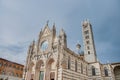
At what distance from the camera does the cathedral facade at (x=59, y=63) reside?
22.6 meters

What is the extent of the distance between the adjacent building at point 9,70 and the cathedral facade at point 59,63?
10.9m

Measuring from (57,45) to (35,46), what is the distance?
8.11m

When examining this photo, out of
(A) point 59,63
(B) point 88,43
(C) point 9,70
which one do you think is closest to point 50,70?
(A) point 59,63

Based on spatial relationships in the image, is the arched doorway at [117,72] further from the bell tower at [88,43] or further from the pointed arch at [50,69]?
the pointed arch at [50,69]

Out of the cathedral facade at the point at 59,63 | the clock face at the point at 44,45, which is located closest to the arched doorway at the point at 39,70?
the cathedral facade at the point at 59,63

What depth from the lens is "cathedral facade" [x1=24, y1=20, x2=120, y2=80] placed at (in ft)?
74.2

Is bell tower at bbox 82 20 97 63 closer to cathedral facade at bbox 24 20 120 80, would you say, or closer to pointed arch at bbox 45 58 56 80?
cathedral facade at bbox 24 20 120 80

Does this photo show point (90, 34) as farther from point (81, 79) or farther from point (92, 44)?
point (81, 79)

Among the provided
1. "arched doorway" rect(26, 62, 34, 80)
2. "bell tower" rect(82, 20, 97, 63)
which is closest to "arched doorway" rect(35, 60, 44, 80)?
"arched doorway" rect(26, 62, 34, 80)

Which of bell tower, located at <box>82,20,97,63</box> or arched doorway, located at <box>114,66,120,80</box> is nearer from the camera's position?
arched doorway, located at <box>114,66,120,80</box>

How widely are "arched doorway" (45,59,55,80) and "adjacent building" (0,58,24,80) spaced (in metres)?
17.4

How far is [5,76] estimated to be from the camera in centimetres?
3406

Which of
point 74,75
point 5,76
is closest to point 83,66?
point 74,75

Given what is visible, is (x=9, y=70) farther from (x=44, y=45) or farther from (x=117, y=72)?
(x=117, y=72)
